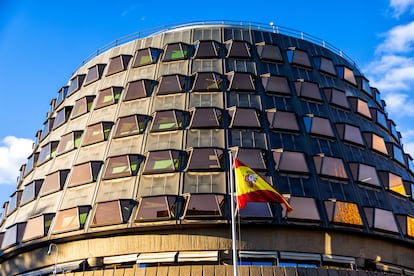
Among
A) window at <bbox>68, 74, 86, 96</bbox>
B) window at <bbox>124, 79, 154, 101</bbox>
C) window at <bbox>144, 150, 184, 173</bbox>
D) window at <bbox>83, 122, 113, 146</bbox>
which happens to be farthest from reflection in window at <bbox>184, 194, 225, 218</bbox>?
window at <bbox>68, 74, 86, 96</bbox>

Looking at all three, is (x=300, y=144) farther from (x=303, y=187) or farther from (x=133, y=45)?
(x=133, y=45)

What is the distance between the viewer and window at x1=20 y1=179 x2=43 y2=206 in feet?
131

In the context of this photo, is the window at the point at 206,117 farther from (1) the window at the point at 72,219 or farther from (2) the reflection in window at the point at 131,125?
(1) the window at the point at 72,219

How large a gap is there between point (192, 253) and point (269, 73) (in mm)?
16767

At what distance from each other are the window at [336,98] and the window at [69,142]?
20271 mm

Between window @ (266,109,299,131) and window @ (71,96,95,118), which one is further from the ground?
window @ (71,96,95,118)

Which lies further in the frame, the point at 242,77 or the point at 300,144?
the point at 242,77

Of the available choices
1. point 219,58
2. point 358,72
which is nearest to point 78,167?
point 219,58

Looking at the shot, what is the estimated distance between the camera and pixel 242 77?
39875 mm

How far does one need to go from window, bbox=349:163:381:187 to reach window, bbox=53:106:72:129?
24.1 m

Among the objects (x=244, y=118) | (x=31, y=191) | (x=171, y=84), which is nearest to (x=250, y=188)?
(x=244, y=118)

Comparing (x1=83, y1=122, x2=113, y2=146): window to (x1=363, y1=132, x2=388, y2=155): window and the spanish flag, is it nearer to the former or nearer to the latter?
the spanish flag

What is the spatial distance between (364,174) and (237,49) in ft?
46.6

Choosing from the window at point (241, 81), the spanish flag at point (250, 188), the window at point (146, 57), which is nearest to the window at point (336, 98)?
the window at point (241, 81)
